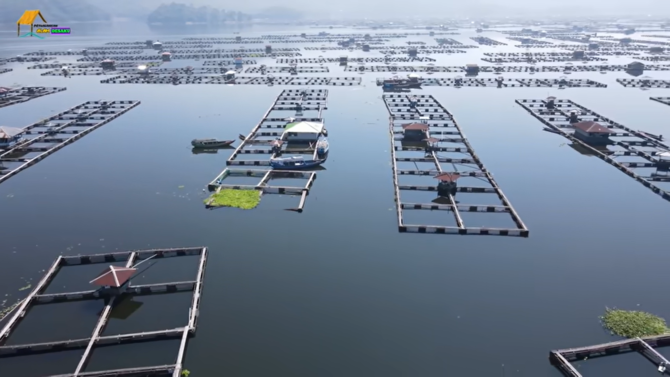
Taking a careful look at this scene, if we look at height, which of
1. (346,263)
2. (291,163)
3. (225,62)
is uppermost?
(225,62)

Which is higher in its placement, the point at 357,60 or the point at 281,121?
the point at 357,60

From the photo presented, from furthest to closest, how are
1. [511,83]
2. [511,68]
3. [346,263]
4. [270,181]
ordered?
[511,68], [511,83], [270,181], [346,263]

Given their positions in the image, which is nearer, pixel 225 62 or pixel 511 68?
pixel 511 68

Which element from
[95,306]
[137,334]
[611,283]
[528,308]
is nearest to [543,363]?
[528,308]

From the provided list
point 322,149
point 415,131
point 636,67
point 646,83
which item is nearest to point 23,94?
point 322,149

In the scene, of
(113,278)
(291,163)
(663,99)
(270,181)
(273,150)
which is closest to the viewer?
(113,278)

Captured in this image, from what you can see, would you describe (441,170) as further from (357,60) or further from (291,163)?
(357,60)

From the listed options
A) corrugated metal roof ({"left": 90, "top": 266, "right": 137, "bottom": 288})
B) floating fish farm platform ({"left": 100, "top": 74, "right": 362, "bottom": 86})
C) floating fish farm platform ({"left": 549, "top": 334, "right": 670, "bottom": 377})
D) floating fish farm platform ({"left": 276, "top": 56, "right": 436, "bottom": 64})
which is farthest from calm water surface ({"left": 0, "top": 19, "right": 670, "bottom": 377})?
floating fish farm platform ({"left": 276, "top": 56, "right": 436, "bottom": 64})
